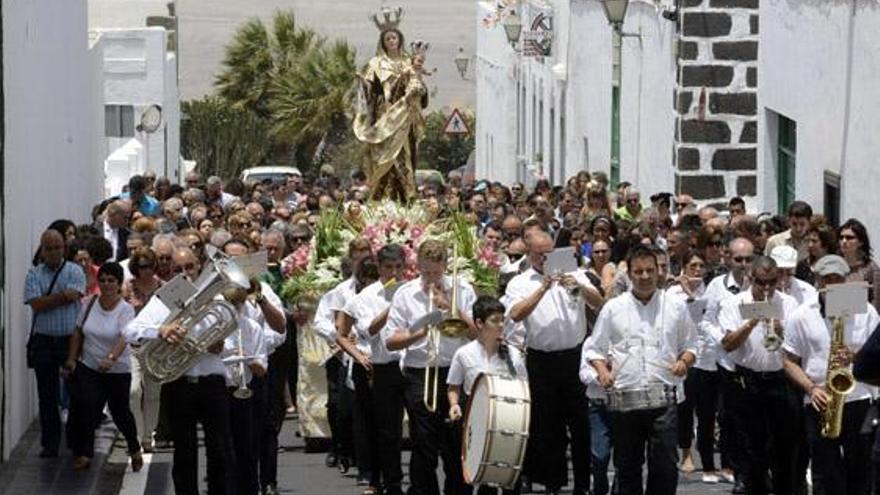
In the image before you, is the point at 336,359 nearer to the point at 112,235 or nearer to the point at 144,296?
the point at 144,296

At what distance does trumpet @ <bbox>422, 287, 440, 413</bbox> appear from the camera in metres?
15.4

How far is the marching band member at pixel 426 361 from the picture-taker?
1529 centimetres

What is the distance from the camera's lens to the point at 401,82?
23.6 m

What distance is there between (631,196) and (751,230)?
6604 millimetres

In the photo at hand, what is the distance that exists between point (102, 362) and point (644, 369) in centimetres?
457

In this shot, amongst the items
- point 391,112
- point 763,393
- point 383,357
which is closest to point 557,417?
point 383,357

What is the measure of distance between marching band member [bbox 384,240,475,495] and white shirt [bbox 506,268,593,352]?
1.72 feet

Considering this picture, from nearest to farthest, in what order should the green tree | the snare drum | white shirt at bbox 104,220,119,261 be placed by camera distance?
the snare drum → white shirt at bbox 104,220,119,261 → the green tree

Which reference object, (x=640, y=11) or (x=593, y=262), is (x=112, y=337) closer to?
(x=593, y=262)

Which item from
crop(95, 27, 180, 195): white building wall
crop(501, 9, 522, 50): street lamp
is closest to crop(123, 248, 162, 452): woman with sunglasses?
crop(95, 27, 180, 195): white building wall

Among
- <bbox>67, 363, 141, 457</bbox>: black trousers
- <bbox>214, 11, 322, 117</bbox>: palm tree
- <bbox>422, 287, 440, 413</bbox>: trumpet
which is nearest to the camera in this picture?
<bbox>422, 287, 440, 413</bbox>: trumpet

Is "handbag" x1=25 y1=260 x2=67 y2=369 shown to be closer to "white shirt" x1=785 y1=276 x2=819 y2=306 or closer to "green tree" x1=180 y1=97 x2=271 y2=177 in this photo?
"white shirt" x1=785 y1=276 x2=819 y2=306

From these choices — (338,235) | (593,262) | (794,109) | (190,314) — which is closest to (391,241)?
(338,235)

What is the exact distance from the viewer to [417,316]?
1544cm
